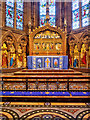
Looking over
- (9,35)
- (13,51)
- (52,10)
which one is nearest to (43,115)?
(13,51)

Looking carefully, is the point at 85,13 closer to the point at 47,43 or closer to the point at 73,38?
the point at 73,38

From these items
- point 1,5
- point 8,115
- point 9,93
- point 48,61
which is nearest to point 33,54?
point 48,61

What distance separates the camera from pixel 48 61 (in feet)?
36.6

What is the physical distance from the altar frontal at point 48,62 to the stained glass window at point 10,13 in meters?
5.38

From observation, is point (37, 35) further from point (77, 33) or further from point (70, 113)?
point (70, 113)

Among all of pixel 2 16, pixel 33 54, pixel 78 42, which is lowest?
pixel 33 54

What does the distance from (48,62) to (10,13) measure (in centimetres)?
808

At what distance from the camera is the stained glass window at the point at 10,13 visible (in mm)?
12045

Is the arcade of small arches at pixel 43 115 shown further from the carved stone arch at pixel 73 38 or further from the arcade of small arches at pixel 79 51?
the carved stone arch at pixel 73 38

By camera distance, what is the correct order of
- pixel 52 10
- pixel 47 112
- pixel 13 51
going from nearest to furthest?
pixel 47 112
pixel 13 51
pixel 52 10

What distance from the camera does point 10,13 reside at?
1238 centimetres

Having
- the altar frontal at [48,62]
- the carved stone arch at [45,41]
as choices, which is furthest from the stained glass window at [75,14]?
the altar frontal at [48,62]

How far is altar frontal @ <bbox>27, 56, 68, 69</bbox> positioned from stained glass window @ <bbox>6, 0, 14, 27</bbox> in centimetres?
538

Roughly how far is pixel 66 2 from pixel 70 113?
49.7 ft
